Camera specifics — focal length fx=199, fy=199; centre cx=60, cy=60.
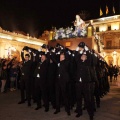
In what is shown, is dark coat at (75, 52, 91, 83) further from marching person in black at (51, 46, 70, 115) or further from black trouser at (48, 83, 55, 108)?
black trouser at (48, 83, 55, 108)

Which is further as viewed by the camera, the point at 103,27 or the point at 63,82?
the point at 103,27

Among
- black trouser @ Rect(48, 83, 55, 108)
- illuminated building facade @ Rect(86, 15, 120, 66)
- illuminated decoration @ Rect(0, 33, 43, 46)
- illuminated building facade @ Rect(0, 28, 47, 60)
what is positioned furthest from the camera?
illuminated building facade @ Rect(86, 15, 120, 66)

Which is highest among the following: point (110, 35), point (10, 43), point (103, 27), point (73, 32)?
point (103, 27)

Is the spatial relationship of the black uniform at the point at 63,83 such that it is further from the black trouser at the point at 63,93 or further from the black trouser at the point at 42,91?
the black trouser at the point at 42,91

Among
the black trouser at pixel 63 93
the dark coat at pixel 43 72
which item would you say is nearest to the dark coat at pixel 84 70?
the black trouser at pixel 63 93

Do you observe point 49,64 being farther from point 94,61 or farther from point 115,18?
point 115,18

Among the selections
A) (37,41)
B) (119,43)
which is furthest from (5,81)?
(119,43)

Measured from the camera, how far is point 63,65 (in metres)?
7.14

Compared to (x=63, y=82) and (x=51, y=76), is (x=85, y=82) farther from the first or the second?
(x=51, y=76)

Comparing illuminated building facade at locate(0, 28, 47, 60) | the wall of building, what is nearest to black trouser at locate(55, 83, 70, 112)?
the wall of building

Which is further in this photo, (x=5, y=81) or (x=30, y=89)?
(x=5, y=81)

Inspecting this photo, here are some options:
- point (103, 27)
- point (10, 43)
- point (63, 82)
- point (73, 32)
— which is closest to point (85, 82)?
point (63, 82)

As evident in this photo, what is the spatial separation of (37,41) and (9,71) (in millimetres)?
35669

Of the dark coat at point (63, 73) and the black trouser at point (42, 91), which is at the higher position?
the dark coat at point (63, 73)
